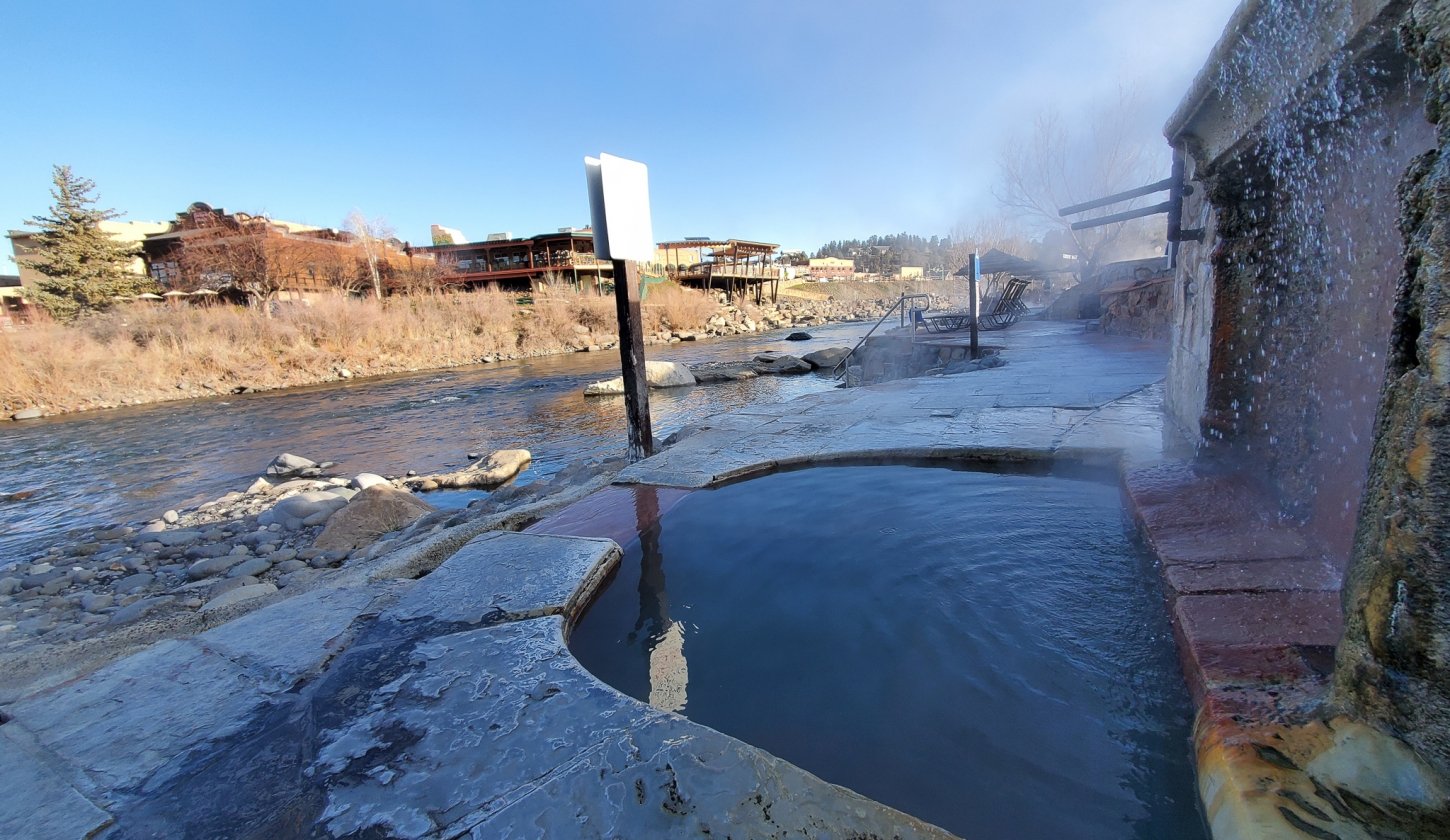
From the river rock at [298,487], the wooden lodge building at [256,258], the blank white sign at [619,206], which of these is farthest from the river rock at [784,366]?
the wooden lodge building at [256,258]

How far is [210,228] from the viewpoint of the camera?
30438 millimetres

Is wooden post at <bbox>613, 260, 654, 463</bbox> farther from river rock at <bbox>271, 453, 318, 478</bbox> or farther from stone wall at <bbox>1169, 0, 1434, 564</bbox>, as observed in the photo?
river rock at <bbox>271, 453, 318, 478</bbox>

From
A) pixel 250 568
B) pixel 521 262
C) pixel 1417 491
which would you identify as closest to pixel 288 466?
pixel 250 568

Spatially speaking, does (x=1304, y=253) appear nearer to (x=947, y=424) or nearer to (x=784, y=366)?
(x=947, y=424)

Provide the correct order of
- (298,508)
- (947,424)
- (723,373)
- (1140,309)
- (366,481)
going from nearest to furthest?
(947,424), (298,508), (366,481), (1140,309), (723,373)

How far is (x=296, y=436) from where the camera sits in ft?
39.2

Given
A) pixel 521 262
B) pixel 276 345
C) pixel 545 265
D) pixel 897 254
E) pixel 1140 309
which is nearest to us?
pixel 1140 309

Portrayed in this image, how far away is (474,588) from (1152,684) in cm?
217

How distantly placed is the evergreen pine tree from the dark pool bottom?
3483cm

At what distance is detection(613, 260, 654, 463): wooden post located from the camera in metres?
4.58

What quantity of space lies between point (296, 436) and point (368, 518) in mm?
8112

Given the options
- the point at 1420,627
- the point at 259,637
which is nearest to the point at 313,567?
the point at 259,637

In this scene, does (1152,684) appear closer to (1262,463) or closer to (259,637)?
(1262,463)

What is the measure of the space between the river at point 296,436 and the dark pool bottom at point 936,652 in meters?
6.01
